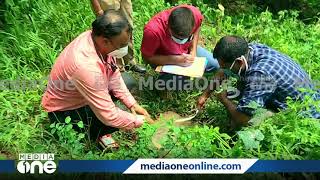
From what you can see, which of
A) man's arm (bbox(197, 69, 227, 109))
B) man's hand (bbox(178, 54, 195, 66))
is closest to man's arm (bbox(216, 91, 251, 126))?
man's arm (bbox(197, 69, 227, 109))

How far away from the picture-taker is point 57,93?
12.3ft

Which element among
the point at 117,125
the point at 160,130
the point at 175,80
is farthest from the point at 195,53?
the point at 117,125

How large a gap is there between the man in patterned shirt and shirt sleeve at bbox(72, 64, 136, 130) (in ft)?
2.75

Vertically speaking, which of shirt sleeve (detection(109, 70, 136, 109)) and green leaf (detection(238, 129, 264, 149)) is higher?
shirt sleeve (detection(109, 70, 136, 109))

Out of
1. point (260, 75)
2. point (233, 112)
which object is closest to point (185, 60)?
point (233, 112)

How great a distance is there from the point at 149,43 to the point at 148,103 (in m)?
0.52

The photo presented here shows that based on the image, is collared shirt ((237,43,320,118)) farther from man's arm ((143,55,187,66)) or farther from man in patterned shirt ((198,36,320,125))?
man's arm ((143,55,187,66))

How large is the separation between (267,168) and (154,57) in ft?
5.67

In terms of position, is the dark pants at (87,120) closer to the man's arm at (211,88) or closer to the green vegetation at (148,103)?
the green vegetation at (148,103)

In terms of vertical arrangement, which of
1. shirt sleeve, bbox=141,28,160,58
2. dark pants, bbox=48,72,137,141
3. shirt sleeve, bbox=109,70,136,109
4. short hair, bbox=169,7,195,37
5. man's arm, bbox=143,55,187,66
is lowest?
dark pants, bbox=48,72,137,141

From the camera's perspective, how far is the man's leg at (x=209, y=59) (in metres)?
4.91

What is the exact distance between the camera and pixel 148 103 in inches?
179

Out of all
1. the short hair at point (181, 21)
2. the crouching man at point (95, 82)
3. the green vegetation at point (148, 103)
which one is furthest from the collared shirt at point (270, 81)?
the crouching man at point (95, 82)

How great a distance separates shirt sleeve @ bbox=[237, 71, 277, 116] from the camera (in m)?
3.79
